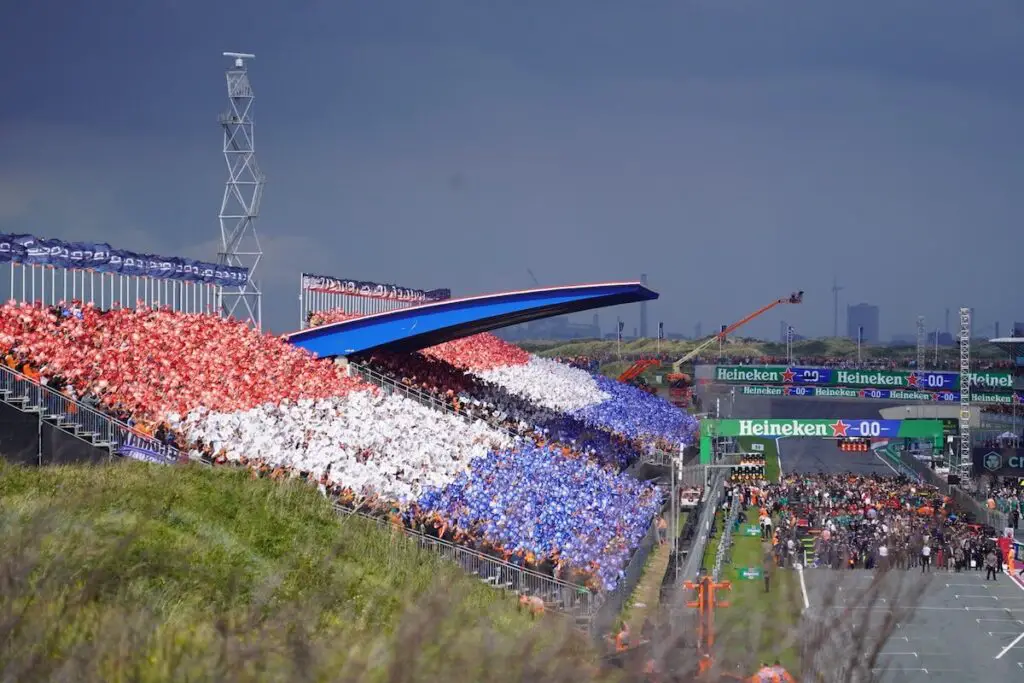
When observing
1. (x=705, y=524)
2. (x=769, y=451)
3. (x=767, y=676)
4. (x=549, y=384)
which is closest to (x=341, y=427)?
(x=705, y=524)

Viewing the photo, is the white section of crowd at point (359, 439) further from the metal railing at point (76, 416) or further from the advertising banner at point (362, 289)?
the advertising banner at point (362, 289)

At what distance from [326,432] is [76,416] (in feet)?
21.2

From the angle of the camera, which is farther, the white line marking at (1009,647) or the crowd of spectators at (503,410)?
the crowd of spectators at (503,410)

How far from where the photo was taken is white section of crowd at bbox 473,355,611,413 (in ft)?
168

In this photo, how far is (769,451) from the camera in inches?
2442

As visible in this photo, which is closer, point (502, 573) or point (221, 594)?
point (221, 594)

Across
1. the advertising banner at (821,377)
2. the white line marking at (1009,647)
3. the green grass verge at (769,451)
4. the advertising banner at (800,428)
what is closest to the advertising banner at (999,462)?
the advertising banner at (800,428)

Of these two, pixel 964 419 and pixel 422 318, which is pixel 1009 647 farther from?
pixel 964 419

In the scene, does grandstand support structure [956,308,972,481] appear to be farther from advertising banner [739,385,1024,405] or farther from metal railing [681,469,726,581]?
advertising banner [739,385,1024,405]

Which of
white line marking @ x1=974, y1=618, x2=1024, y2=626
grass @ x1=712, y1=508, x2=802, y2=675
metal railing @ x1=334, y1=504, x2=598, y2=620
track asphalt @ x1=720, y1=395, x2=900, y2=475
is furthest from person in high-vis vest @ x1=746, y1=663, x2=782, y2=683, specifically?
track asphalt @ x1=720, y1=395, x2=900, y2=475

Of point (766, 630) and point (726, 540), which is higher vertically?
point (766, 630)

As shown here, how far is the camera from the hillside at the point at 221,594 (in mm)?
7238

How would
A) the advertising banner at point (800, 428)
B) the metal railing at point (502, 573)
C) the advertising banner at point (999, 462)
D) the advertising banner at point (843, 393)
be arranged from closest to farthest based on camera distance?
the metal railing at point (502, 573)
the advertising banner at point (800, 428)
the advertising banner at point (999, 462)
the advertising banner at point (843, 393)

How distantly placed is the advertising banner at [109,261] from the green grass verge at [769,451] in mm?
21557
